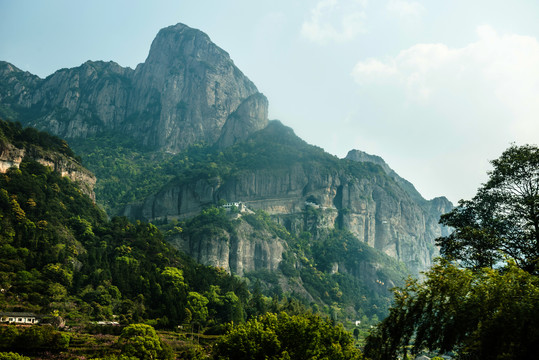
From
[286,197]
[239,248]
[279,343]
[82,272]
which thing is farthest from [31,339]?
[286,197]

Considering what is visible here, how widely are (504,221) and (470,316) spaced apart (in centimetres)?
962

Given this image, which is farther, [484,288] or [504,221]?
[504,221]

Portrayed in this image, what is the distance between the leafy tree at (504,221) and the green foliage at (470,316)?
12.3ft

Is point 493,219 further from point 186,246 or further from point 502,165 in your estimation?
point 186,246

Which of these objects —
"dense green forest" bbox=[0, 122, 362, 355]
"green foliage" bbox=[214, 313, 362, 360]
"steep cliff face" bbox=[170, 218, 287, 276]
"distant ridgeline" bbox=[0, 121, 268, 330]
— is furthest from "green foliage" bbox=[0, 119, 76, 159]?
"green foliage" bbox=[214, 313, 362, 360]

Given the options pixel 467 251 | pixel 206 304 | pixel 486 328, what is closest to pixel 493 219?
pixel 467 251

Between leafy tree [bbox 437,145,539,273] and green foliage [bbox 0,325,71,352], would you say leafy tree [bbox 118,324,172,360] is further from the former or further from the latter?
leafy tree [bbox 437,145,539,273]

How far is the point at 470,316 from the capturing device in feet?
71.8

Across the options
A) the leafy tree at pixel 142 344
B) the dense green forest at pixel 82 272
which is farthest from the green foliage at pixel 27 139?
the leafy tree at pixel 142 344

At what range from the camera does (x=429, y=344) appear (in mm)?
24344

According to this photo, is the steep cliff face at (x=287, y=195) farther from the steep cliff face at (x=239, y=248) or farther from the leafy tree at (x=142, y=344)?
the leafy tree at (x=142, y=344)

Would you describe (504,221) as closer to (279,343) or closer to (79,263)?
(279,343)

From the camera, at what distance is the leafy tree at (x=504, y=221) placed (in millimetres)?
27469

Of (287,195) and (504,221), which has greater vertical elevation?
(287,195)
